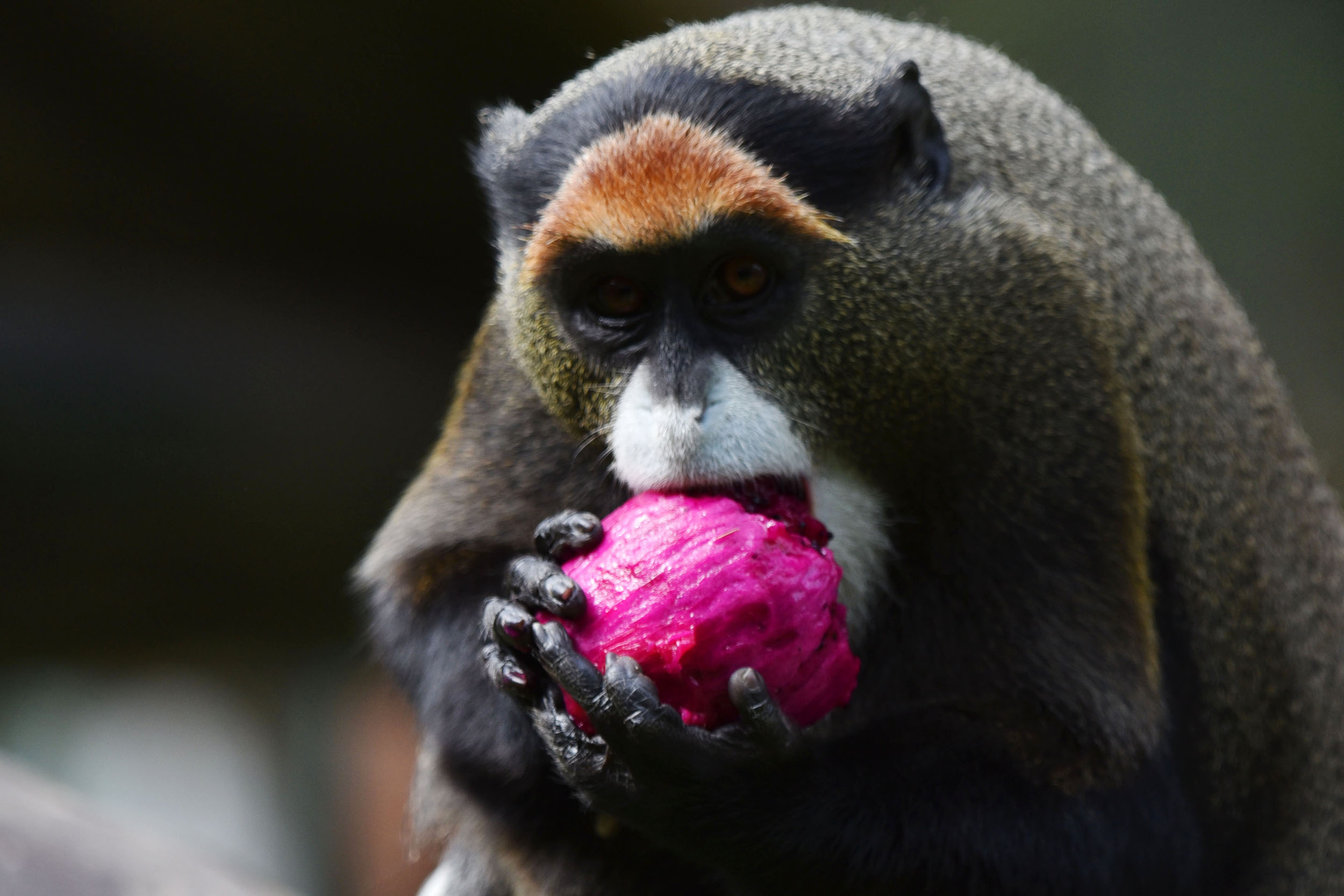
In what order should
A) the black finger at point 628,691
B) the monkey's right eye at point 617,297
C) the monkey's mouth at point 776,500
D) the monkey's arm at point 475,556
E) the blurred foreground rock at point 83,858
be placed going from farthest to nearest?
the monkey's arm at point 475,556, the blurred foreground rock at point 83,858, the monkey's right eye at point 617,297, the monkey's mouth at point 776,500, the black finger at point 628,691

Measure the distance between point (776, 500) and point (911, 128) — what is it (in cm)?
86

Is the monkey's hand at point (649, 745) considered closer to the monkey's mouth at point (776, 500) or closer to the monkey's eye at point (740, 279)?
the monkey's mouth at point (776, 500)

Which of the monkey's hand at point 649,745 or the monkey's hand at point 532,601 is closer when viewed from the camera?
the monkey's hand at point 649,745

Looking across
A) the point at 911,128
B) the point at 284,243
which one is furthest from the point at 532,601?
the point at 284,243

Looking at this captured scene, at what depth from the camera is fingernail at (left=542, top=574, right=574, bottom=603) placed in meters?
2.37

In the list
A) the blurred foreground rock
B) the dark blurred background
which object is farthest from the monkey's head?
the dark blurred background

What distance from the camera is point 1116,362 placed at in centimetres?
318

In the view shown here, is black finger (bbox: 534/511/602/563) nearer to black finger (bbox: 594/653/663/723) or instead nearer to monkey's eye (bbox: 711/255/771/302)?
black finger (bbox: 594/653/663/723)

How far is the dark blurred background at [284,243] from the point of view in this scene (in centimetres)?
750

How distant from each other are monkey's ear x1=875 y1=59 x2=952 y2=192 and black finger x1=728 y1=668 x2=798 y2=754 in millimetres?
1157

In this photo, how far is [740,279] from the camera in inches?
101

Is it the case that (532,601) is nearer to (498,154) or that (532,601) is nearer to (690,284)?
(690,284)

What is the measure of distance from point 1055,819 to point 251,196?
7.16m

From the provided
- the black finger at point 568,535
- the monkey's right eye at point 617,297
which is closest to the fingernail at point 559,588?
the black finger at point 568,535
